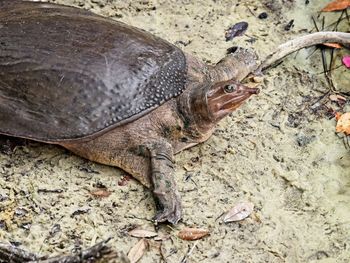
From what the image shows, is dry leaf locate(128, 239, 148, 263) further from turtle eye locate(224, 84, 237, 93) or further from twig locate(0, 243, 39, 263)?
turtle eye locate(224, 84, 237, 93)

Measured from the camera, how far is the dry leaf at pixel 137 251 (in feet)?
12.6

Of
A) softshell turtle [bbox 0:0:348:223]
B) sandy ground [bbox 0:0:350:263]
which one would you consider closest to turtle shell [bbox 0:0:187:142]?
softshell turtle [bbox 0:0:348:223]

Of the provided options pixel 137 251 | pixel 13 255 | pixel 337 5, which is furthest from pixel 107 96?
pixel 337 5

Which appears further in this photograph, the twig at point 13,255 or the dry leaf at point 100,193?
the dry leaf at point 100,193

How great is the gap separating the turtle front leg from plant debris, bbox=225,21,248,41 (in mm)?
1326

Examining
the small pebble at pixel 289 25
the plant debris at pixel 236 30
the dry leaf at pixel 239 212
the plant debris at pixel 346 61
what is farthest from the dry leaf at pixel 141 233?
the small pebble at pixel 289 25

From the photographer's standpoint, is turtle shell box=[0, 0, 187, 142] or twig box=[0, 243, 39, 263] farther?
turtle shell box=[0, 0, 187, 142]

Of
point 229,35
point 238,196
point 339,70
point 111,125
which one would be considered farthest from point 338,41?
point 111,125

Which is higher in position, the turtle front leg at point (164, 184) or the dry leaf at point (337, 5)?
→ the dry leaf at point (337, 5)

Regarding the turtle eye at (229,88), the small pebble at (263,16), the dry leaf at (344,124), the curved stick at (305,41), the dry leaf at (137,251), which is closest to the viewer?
the dry leaf at (137,251)

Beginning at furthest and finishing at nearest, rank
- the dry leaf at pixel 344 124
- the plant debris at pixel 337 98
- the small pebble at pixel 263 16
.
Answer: the small pebble at pixel 263 16 → the plant debris at pixel 337 98 → the dry leaf at pixel 344 124

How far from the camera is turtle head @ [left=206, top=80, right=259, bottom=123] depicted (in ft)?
14.0

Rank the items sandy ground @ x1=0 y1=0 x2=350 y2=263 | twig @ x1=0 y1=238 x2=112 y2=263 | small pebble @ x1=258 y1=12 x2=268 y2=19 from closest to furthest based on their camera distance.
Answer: twig @ x1=0 y1=238 x2=112 y2=263 → sandy ground @ x1=0 y1=0 x2=350 y2=263 → small pebble @ x1=258 y1=12 x2=268 y2=19

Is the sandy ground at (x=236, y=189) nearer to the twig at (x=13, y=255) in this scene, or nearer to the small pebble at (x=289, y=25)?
the twig at (x=13, y=255)
